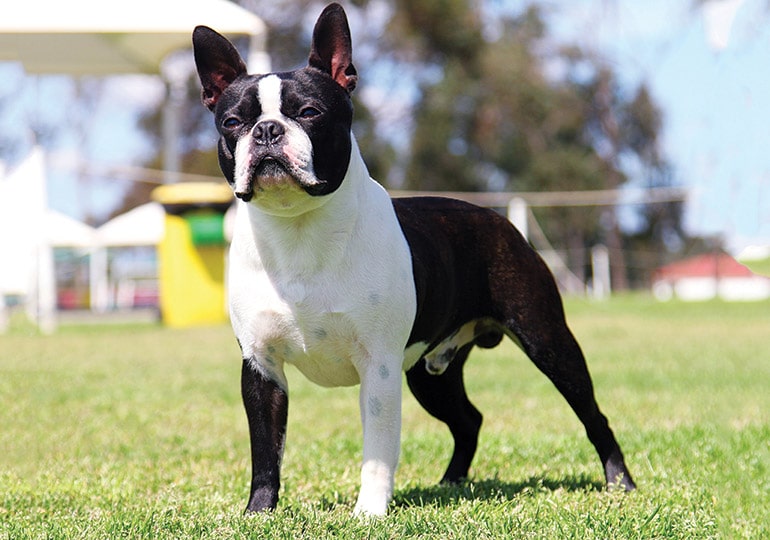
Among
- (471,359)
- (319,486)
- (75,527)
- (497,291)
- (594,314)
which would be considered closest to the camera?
(75,527)

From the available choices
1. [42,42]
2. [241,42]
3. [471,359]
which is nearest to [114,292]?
[241,42]

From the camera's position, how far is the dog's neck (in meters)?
2.96

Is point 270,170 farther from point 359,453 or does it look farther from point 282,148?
point 359,453

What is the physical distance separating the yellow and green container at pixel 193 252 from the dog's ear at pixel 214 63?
10.6 metres

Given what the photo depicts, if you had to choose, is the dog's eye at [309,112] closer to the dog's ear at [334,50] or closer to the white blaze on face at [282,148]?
the white blaze on face at [282,148]

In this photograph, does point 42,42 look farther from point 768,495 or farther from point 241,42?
point 241,42

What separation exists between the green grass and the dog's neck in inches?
30.4

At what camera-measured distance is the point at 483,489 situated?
3729 millimetres

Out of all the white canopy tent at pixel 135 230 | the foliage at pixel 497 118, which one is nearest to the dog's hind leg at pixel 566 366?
the white canopy tent at pixel 135 230

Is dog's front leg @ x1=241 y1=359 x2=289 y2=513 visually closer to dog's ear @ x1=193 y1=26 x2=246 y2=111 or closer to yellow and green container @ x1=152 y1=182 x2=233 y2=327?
dog's ear @ x1=193 y1=26 x2=246 y2=111

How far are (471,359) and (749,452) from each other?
15.2 feet

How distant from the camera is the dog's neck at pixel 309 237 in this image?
296 cm

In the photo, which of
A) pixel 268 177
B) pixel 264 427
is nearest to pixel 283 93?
pixel 268 177

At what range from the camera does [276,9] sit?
3262 centimetres
